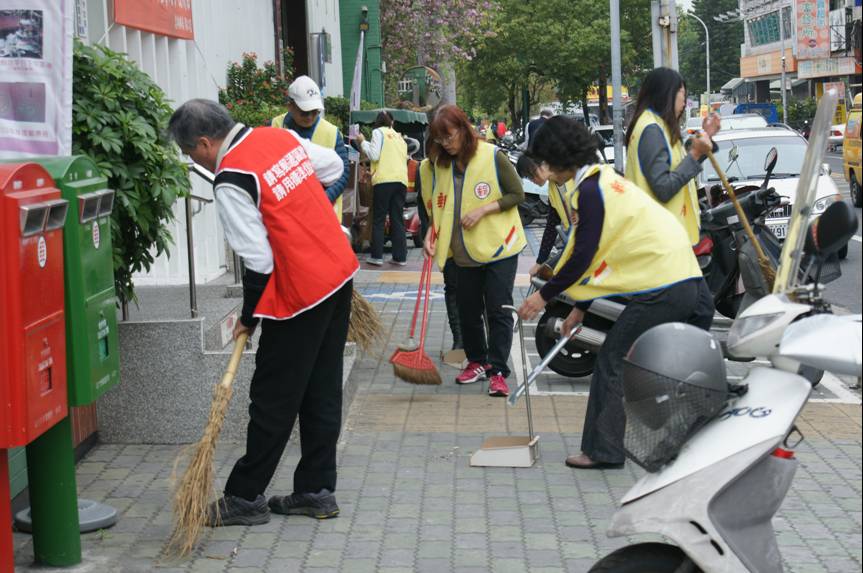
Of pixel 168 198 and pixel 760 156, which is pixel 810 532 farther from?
pixel 760 156

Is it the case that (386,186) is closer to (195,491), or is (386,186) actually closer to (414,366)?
(414,366)

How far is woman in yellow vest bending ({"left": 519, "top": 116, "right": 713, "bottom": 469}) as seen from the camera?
587 centimetres

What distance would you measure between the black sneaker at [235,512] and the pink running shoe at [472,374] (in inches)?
119

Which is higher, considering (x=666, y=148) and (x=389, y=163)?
(x=389, y=163)

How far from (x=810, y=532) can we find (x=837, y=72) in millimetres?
58472

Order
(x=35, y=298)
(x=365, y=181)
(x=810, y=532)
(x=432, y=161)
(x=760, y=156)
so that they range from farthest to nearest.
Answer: (x=365, y=181) < (x=760, y=156) < (x=432, y=161) < (x=810, y=532) < (x=35, y=298)

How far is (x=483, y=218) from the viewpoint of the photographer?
797 cm

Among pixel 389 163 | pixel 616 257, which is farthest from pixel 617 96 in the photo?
pixel 616 257

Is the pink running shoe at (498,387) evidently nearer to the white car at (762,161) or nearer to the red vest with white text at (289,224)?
the red vest with white text at (289,224)

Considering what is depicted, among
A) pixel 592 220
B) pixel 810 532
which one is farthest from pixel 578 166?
pixel 810 532

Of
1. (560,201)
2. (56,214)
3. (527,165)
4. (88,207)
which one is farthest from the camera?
(527,165)

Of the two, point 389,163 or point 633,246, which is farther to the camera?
point 389,163

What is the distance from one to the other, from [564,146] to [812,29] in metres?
56.2

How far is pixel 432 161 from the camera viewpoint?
821 cm
